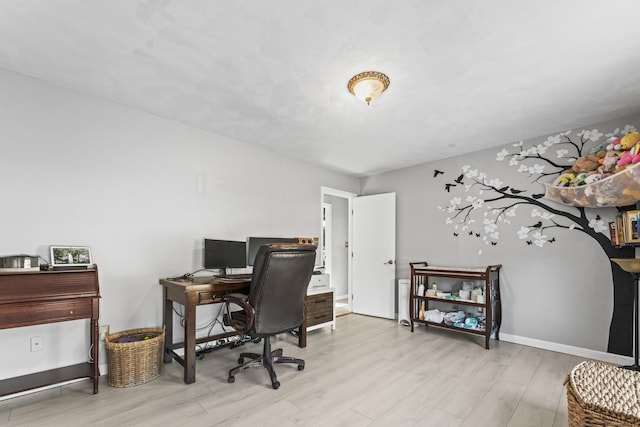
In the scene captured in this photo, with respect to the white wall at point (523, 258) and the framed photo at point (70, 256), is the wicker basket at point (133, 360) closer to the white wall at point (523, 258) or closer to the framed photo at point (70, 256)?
the framed photo at point (70, 256)

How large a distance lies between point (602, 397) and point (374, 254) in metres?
3.42

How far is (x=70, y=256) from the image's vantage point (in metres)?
2.39

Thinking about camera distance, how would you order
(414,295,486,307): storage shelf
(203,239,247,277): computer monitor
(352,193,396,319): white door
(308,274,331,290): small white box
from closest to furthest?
(203,239,247,277): computer monitor → (414,295,486,307): storage shelf → (308,274,331,290): small white box → (352,193,396,319): white door

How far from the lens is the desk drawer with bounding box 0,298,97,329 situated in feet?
6.45

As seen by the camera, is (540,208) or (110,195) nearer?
(110,195)

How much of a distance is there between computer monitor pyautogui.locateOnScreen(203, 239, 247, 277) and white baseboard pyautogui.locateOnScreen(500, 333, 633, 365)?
3279mm

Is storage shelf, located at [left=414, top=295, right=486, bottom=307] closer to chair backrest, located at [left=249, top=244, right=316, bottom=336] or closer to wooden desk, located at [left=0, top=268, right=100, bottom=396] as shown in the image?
chair backrest, located at [left=249, top=244, right=316, bottom=336]

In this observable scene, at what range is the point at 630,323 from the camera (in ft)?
9.61

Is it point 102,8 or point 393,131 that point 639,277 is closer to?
point 393,131

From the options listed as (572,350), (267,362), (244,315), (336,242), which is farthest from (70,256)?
(572,350)

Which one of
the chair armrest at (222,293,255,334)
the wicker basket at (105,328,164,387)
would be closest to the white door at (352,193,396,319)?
the chair armrest at (222,293,255,334)

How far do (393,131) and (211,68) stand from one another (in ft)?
6.51

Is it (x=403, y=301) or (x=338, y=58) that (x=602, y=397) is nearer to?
(x=338, y=58)

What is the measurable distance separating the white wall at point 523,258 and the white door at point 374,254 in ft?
0.56
